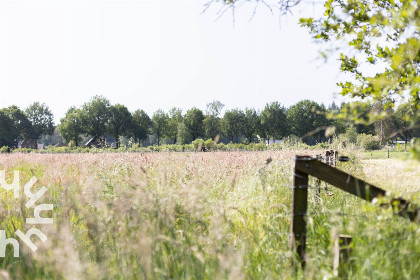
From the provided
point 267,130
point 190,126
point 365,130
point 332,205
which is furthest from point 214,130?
point 332,205

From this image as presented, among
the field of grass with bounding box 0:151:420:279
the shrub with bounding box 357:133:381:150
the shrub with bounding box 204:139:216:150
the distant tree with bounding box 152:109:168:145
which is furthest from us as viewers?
the distant tree with bounding box 152:109:168:145

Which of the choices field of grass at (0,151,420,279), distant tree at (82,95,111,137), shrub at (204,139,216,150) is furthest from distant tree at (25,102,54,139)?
field of grass at (0,151,420,279)

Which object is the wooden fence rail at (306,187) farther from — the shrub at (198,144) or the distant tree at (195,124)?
the distant tree at (195,124)

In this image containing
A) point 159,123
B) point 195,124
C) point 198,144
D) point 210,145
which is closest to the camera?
point 198,144

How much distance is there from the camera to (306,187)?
3.34 meters

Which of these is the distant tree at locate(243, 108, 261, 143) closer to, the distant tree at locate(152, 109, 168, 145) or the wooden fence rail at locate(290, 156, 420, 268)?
the distant tree at locate(152, 109, 168, 145)

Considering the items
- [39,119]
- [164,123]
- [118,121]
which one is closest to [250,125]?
[164,123]

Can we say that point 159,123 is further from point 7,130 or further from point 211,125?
point 7,130

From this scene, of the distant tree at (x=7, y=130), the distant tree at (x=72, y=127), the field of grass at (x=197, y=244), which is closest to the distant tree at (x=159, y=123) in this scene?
the distant tree at (x=72, y=127)

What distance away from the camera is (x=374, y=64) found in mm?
4812

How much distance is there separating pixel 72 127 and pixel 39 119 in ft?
41.0

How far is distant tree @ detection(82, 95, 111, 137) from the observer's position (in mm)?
72750

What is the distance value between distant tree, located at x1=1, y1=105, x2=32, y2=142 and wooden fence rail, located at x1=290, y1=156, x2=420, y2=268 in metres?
80.6

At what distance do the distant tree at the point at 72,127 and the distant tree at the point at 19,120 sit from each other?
25.7 ft
